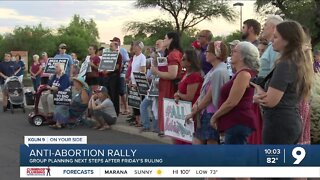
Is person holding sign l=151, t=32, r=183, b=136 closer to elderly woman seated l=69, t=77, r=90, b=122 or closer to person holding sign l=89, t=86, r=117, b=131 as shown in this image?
person holding sign l=89, t=86, r=117, b=131

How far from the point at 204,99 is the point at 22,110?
1207 cm

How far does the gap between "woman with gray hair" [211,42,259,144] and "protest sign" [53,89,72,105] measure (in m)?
7.76

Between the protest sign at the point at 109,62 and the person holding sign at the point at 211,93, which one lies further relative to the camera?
the protest sign at the point at 109,62

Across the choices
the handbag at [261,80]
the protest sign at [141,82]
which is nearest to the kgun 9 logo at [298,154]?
the handbag at [261,80]

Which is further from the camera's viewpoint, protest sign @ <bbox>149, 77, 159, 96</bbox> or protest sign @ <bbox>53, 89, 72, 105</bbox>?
protest sign @ <bbox>53, 89, 72, 105</bbox>

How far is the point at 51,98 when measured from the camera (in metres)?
13.5

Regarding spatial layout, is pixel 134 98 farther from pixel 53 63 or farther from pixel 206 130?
pixel 206 130

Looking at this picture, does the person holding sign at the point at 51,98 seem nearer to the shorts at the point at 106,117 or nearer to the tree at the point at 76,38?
the shorts at the point at 106,117

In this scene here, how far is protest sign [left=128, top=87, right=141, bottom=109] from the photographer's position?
12183 mm

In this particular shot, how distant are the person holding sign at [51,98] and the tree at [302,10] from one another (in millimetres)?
29668

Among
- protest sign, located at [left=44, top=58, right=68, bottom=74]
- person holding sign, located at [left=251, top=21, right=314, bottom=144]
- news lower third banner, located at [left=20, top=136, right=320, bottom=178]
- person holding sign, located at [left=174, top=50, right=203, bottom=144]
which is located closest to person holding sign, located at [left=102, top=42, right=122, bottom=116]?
protest sign, located at [left=44, top=58, right=68, bottom=74]

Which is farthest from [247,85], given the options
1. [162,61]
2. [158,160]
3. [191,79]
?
[162,61]

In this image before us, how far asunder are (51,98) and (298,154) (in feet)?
30.9

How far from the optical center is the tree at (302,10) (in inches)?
1650
